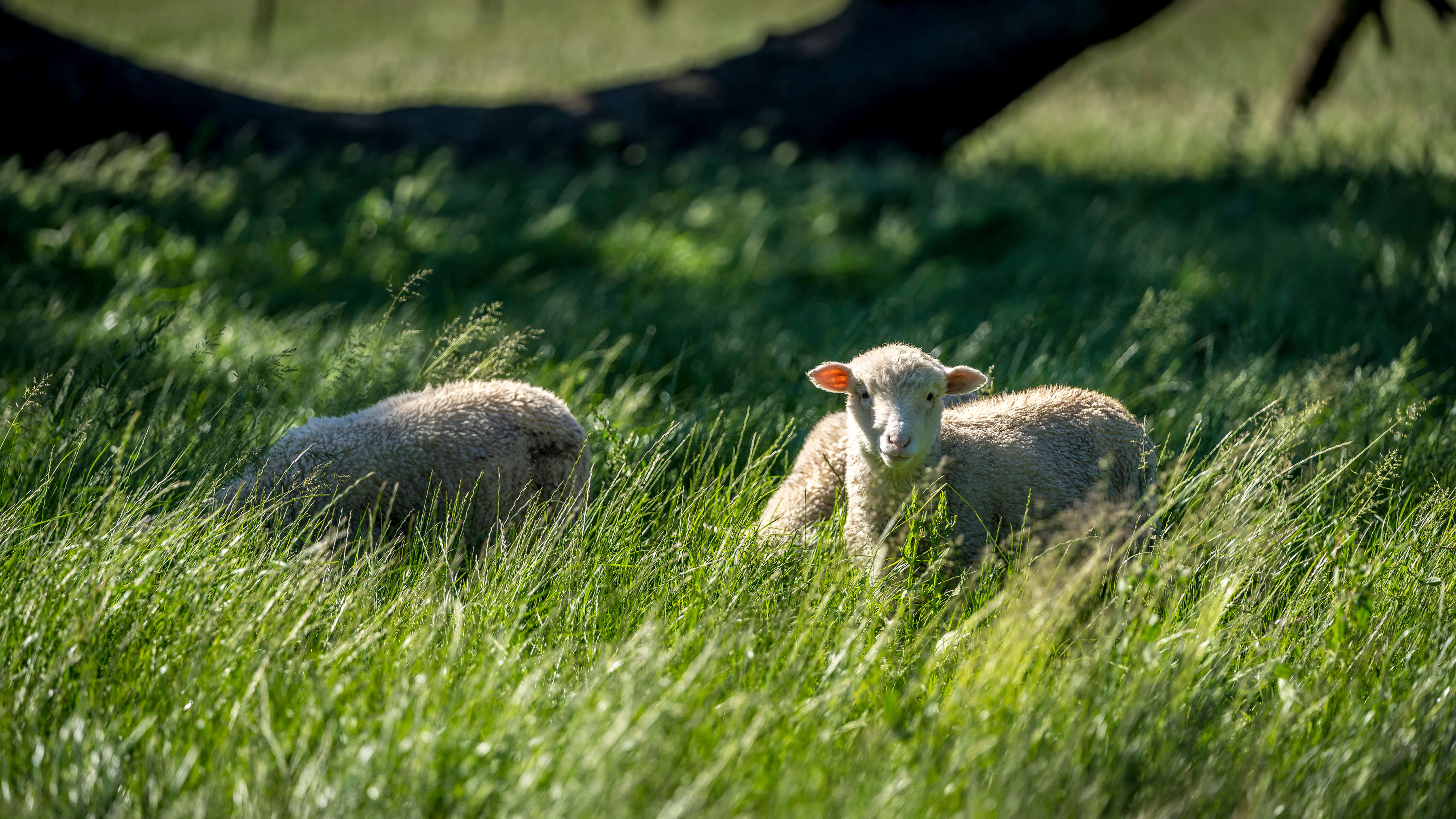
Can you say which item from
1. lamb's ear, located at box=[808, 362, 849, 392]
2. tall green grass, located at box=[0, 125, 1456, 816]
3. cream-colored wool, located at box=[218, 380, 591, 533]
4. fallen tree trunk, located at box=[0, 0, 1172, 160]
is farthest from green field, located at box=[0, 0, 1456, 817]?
fallen tree trunk, located at box=[0, 0, 1172, 160]

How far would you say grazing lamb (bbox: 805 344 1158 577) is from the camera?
3254 mm

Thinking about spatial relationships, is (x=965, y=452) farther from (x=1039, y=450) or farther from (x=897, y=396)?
(x=897, y=396)

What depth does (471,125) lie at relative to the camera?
978 centimetres

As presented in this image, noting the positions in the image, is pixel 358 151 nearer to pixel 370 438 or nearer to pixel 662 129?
pixel 662 129

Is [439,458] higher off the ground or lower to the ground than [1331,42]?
lower

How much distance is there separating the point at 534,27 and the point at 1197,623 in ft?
98.1

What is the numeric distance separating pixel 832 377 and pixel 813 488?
1.38 ft

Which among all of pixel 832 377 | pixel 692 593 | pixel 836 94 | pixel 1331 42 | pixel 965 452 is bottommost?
pixel 836 94

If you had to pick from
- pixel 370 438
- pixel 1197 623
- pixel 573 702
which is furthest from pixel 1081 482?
pixel 370 438

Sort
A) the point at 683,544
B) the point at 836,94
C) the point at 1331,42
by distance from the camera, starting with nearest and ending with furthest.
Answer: the point at 683,544 → the point at 1331,42 → the point at 836,94

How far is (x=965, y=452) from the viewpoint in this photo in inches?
139

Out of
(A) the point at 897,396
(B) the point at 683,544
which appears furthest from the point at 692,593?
(A) the point at 897,396

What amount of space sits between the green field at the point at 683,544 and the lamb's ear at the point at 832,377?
0.34 m

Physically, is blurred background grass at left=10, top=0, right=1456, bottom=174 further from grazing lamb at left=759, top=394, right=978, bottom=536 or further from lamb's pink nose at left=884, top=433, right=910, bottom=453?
lamb's pink nose at left=884, top=433, right=910, bottom=453
